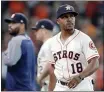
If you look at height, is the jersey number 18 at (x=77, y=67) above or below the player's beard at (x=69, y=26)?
below

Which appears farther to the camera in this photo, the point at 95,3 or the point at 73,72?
the point at 95,3

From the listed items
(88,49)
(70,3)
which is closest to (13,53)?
(88,49)

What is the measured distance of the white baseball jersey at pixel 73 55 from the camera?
19.7 ft

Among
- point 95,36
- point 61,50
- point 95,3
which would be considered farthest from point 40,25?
point 95,3

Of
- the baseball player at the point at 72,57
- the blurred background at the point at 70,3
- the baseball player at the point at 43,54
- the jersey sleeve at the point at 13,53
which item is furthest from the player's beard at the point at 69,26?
the blurred background at the point at 70,3

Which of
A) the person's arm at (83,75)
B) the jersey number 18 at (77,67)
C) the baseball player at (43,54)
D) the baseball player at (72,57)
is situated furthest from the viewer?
the baseball player at (43,54)

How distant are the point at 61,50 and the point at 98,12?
8.41m

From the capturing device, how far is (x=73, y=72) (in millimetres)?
6070

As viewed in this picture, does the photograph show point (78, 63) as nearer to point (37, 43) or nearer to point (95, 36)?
point (37, 43)

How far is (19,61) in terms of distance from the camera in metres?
7.11

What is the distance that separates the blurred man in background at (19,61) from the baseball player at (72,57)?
89 centimetres

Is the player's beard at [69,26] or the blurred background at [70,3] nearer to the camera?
the player's beard at [69,26]

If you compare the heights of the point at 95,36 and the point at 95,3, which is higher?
the point at 95,3

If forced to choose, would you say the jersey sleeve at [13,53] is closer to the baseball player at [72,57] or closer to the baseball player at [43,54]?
the baseball player at [43,54]
